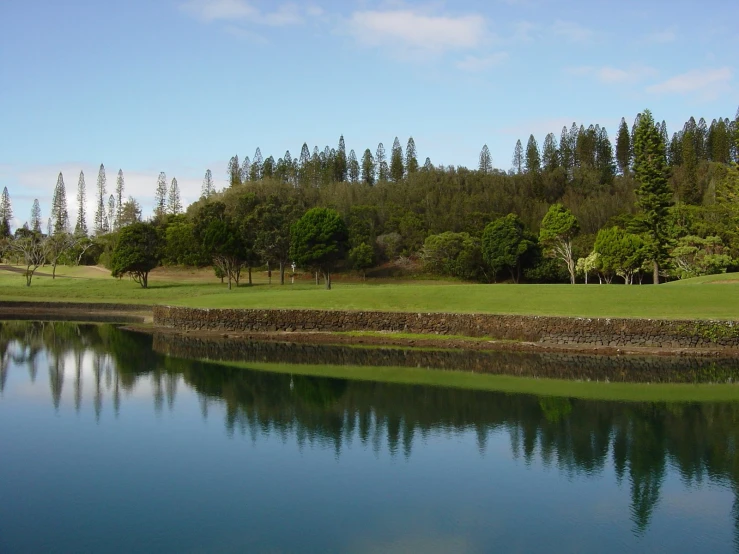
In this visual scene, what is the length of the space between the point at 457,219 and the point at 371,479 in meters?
69.9

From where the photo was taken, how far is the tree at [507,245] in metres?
61.5

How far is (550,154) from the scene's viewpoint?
106m

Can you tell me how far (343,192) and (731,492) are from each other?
84915 millimetres

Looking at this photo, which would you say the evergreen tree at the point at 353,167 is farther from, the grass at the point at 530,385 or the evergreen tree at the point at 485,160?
the grass at the point at 530,385

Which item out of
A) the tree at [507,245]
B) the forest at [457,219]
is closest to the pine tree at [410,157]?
the forest at [457,219]

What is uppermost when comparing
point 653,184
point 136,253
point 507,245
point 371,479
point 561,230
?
point 653,184

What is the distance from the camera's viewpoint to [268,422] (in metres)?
16.1

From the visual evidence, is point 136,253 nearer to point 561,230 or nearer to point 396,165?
point 561,230

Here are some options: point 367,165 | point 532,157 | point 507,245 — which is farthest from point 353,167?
point 507,245

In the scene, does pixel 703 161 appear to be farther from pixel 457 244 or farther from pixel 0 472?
pixel 0 472

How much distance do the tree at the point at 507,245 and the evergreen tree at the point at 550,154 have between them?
143 feet

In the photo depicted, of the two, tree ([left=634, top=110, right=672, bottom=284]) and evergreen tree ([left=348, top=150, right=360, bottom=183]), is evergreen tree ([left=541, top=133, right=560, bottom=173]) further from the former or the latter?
tree ([left=634, top=110, right=672, bottom=284])

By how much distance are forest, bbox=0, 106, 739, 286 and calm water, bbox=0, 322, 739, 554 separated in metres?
33.4

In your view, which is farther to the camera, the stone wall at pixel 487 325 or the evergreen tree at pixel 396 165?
the evergreen tree at pixel 396 165
